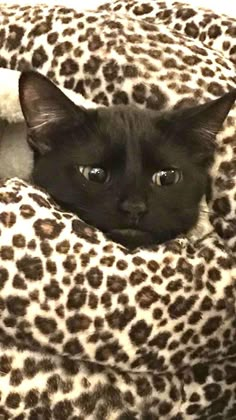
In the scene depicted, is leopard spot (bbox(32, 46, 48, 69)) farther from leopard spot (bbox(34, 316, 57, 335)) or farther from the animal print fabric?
leopard spot (bbox(34, 316, 57, 335))

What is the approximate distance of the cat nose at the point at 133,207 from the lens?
112 cm

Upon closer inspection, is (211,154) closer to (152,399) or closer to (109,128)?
(109,128)

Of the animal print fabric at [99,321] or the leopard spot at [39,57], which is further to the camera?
the leopard spot at [39,57]

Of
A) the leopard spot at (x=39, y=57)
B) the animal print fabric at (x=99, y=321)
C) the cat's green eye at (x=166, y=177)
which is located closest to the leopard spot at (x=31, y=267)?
the animal print fabric at (x=99, y=321)

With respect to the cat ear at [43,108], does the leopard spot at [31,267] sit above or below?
below

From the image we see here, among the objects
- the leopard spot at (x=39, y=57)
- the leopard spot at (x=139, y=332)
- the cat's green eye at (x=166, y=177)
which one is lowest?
the leopard spot at (x=139, y=332)

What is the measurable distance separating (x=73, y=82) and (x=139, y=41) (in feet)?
0.49

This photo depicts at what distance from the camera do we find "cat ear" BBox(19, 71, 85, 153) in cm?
116

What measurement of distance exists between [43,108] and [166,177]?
9.0 inches

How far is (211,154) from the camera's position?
1.29 m

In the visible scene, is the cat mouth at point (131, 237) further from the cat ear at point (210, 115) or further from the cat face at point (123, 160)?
the cat ear at point (210, 115)

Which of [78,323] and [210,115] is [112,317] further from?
[210,115]

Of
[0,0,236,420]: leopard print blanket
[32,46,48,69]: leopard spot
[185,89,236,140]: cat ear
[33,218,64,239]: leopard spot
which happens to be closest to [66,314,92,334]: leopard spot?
[0,0,236,420]: leopard print blanket

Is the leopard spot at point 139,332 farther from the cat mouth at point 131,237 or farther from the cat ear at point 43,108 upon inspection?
the cat ear at point 43,108
